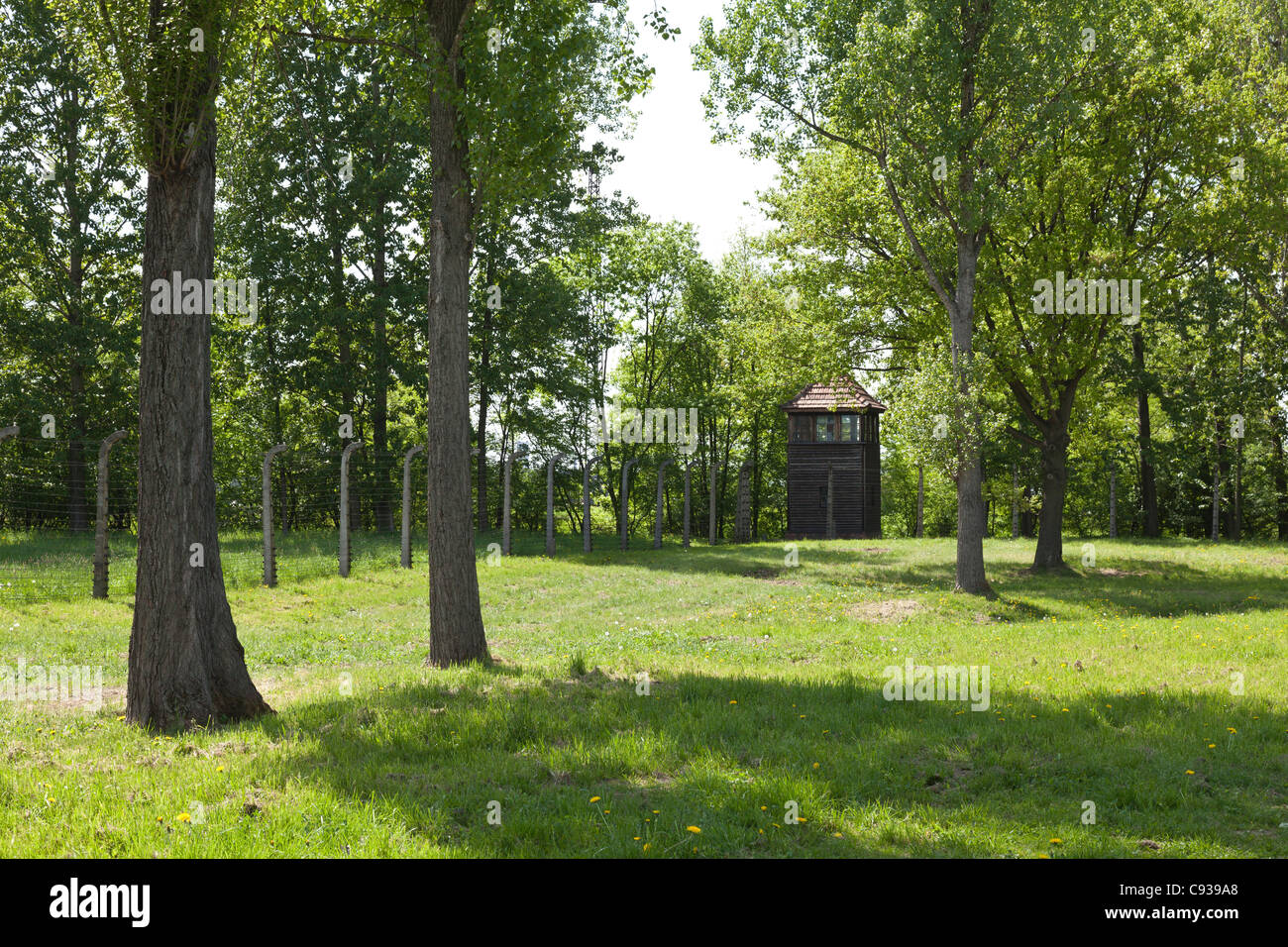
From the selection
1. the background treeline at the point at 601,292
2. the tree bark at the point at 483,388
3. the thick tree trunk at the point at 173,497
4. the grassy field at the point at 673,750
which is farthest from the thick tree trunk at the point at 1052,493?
the thick tree trunk at the point at 173,497

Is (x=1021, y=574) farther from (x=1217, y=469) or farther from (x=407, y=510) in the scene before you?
(x=1217, y=469)

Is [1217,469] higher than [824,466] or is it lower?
lower

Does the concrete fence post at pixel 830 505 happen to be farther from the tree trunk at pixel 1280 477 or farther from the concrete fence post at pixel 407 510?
the concrete fence post at pixel 407 510

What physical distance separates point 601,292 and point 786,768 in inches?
1571

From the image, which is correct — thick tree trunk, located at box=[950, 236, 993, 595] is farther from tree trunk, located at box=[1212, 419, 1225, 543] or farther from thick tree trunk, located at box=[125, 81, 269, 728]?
tree trunk, located at box=[1212, 419, 1225, 543]

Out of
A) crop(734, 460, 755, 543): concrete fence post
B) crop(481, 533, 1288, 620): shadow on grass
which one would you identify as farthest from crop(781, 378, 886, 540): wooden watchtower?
crop(481, 533, 1288, 620): shadow on grass

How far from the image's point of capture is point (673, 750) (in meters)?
6.98

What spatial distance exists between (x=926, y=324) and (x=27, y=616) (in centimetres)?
2229

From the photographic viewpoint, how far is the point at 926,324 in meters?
25.2

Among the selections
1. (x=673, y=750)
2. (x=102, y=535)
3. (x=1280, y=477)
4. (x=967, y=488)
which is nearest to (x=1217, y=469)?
(x=1280, y=477)

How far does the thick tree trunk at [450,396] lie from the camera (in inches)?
431

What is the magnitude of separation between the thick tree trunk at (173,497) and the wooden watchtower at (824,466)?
35950 millimetres

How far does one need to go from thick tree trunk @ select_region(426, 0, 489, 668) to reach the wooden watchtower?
32.5 meters
